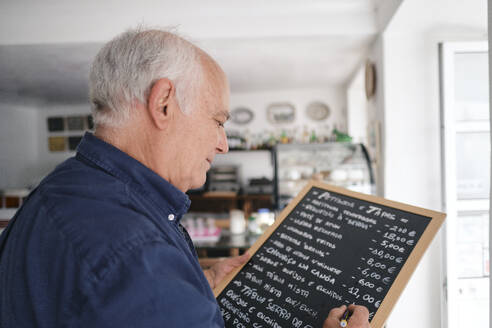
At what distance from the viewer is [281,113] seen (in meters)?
6.05

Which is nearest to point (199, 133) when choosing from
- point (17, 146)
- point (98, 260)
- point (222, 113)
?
point (222, 113)

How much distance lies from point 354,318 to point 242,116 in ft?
17.9

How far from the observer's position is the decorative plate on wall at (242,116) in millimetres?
6121

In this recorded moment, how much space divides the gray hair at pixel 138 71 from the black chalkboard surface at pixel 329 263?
726 mm

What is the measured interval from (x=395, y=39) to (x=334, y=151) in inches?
40.8

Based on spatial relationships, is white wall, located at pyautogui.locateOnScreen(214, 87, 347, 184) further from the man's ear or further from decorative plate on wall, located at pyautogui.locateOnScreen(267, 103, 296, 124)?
the man's ear

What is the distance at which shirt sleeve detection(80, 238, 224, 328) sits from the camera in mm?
534

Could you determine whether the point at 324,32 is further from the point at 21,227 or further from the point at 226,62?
the point at 21,227

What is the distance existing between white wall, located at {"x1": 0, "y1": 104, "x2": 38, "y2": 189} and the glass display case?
19.2ft

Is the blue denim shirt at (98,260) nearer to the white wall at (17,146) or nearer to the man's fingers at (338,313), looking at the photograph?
the man's fingers at (338,313)

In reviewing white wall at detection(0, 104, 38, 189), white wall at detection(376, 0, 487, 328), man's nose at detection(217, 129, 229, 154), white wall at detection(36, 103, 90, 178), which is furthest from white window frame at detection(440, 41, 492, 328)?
white wall at detection(0, 104, 38, 189)

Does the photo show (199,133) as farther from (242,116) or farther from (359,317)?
(242,116)

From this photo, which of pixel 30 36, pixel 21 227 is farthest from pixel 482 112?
pixel 30 36

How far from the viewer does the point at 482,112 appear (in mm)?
2354
